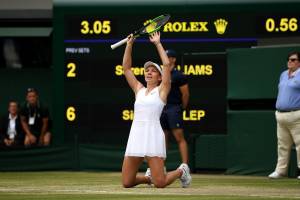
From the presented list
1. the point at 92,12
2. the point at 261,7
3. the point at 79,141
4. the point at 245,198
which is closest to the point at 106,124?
the point at 79,141

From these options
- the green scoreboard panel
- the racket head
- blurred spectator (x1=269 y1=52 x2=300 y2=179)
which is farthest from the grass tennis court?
the racket head

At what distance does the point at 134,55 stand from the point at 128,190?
572 cm

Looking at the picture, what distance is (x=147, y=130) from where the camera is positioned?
13148 mm

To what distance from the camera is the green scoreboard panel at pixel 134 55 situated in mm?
18328

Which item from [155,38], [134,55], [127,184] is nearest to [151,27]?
[155,38]

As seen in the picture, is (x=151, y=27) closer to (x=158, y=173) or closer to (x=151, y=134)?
(x=151, y=134)

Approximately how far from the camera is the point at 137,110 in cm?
1330

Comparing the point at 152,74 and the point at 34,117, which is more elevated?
the point at 152,74

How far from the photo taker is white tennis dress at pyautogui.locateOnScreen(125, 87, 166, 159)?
13.1 metres

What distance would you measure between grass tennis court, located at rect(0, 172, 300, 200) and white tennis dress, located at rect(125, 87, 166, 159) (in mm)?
497

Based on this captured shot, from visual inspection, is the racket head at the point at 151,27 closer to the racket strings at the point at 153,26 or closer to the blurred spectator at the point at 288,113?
the racket strings at the point at 153,26

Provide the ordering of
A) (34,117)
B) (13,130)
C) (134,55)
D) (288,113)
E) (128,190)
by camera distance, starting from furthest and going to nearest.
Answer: (13,130), (34,117), (134,55), (288,113), (128,190)

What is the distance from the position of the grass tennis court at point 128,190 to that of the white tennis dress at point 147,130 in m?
0.50

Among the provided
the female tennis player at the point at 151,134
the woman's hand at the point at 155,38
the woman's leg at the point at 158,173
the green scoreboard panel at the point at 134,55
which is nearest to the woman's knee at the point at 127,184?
the female tennis player at the point at 151,134
